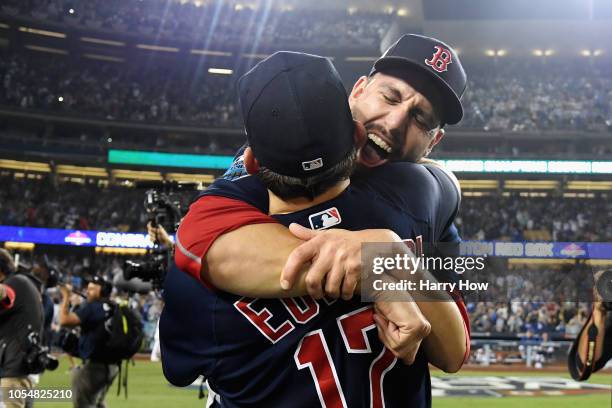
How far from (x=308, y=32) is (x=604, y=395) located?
34916 mm

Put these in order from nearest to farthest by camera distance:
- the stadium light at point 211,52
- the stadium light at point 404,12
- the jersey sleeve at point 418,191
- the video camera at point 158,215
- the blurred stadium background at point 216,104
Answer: the jersey sleeve at point 418,191, the video camera at point 158,215, the blurred stadium background at point 216,104, the stadium light at point 211,52, the stadium light at point 404,12

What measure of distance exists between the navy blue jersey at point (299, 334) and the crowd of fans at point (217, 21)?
40.6 meters

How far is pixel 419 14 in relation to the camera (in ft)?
142

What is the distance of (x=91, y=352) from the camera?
27.9 feet

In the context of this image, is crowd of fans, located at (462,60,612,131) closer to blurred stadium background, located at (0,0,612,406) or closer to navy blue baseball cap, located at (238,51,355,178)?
blurred stadium background, located at (0,0,612,406)

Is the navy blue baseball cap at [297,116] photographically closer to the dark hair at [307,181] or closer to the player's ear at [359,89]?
the dark hair at [307,181]

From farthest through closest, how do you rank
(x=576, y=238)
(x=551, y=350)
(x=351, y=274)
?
(x=576, y=238), (x=551, y=350), (x=351, y=274)

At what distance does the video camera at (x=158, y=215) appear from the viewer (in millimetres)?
8352

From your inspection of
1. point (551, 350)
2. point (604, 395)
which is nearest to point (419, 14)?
point (551, 350)

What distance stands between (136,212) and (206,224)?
118 feet

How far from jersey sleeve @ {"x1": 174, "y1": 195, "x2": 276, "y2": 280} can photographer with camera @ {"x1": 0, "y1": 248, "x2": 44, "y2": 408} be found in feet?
22.0

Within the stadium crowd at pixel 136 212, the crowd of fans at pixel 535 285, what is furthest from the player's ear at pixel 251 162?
the stadium crowd at pixel 136 212

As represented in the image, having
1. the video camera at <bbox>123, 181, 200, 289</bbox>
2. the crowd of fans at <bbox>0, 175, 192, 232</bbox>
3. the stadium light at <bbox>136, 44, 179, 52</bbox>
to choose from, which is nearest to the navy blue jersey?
the video camera at <bbox>123, 181, 200, 289</bbox>

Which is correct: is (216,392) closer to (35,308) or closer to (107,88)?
(35,308)
